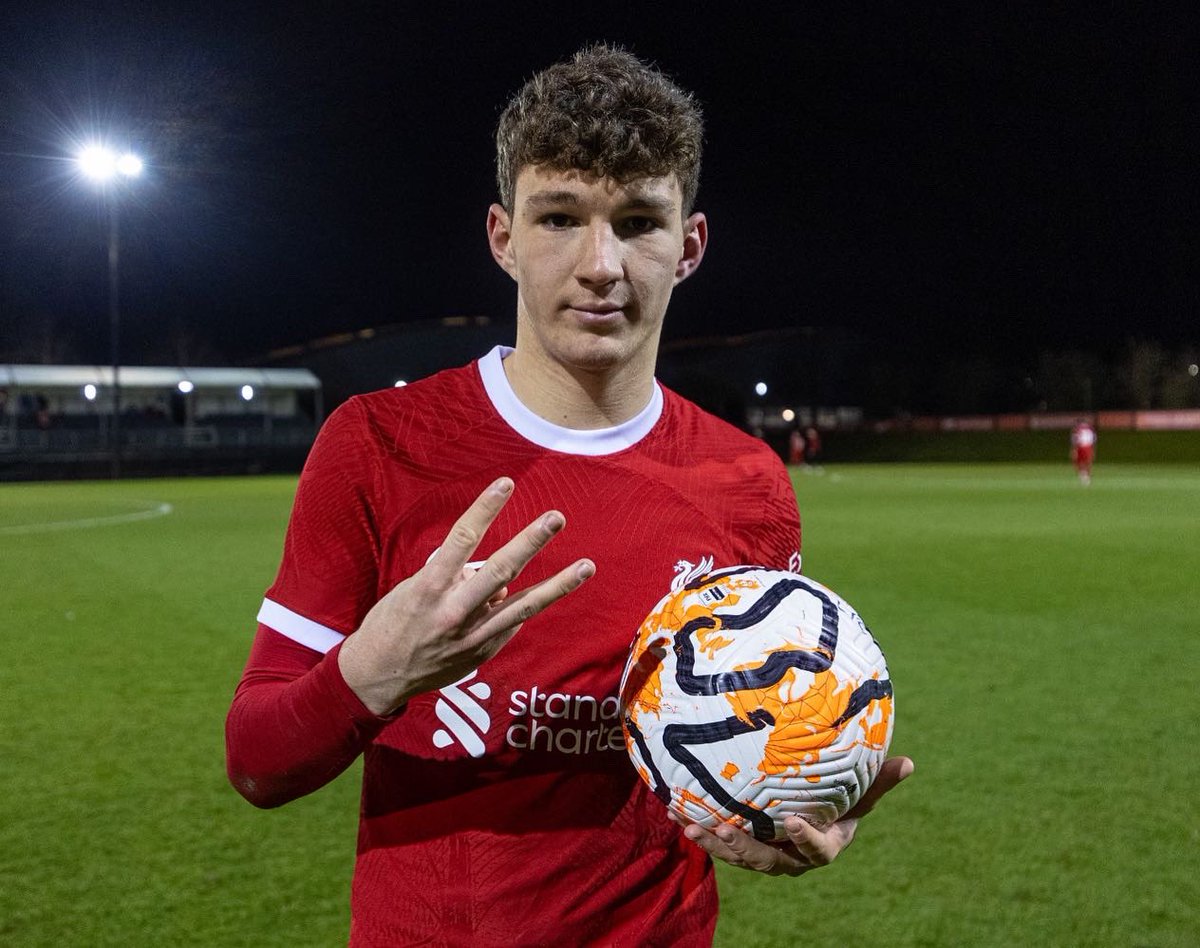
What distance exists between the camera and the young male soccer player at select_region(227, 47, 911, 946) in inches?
73.7

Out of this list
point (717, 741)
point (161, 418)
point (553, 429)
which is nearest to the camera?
point (717, 741)

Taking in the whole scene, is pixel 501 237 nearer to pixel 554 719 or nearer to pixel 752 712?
pixel 554 719

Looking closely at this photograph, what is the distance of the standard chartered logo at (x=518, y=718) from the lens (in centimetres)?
193

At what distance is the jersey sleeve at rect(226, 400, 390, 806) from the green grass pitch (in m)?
2.07

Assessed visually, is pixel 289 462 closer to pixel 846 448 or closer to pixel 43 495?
pixel 43 495

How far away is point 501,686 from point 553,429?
0.51 metres

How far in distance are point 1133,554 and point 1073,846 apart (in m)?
10.0

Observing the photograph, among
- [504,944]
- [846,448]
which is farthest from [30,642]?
[846,448]

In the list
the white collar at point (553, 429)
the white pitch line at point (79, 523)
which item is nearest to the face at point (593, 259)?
the white collar at point (553, 429)

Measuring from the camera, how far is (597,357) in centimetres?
200

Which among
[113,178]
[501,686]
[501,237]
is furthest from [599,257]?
[113,178]

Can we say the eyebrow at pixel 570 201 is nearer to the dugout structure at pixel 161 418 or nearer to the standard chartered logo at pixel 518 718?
the standard chartered logo at pixel 518 718

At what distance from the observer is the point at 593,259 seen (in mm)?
1903

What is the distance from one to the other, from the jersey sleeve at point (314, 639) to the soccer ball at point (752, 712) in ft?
1.64
